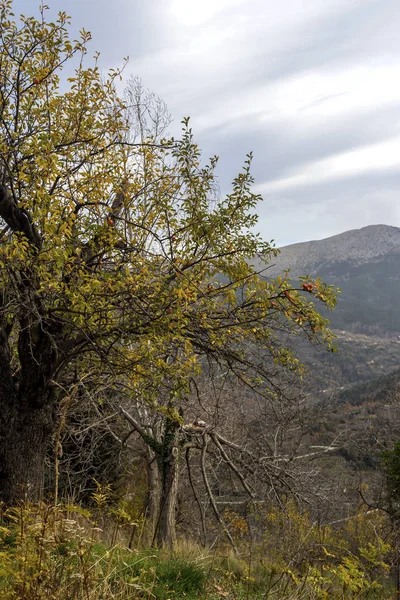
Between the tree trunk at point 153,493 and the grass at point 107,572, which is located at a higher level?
the grass at point 107,572

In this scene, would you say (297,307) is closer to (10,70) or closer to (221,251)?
(221,251)

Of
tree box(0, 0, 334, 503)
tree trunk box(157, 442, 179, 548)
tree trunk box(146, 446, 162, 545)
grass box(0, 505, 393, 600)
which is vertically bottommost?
tree trunk box(146, 446, 162, 545)

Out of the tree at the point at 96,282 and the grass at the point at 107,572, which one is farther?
the tree at the point at 96,282

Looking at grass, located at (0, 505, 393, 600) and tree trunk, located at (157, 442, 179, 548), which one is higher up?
grass, located at (0, 505, 393, 600)

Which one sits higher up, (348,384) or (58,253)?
(58,253)

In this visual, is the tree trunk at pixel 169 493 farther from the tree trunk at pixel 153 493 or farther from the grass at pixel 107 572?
the grass at pixel 107 572

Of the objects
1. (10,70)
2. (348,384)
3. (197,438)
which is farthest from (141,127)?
(348,384)

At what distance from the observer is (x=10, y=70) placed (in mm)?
6473

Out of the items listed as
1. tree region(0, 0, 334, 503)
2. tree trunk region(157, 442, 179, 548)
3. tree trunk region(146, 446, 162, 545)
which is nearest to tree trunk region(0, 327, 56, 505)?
tree region(0, 0, 334, 503)

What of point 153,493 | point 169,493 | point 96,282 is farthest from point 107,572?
point 153,493

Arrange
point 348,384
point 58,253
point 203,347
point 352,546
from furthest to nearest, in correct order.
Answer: point 348,384, point 352,546, point 203,347, point 58,253

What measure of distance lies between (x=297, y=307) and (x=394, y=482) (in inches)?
609

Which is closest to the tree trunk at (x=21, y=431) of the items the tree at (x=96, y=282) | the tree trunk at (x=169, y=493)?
the tree at (x=96, y=282)

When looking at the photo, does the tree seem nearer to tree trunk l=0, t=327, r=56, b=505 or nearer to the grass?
tree trunk l=0, t=327, r=56, b=505
